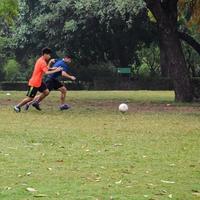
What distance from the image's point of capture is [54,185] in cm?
706

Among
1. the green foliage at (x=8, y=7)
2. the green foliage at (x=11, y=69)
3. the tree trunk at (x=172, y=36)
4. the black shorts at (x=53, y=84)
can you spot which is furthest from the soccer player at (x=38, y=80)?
the green foliage at (x=11, y=69)

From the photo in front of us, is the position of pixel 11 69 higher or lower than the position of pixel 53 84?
lower

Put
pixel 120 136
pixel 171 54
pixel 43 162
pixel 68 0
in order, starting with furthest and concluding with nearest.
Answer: pixel 68 0, pixel 171 54, pixel 120 136, pixel 43 162

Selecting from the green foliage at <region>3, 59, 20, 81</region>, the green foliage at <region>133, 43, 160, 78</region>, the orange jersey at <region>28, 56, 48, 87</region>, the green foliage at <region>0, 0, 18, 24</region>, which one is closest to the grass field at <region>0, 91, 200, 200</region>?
the orange jersey at <region>28, 56, 48, 87</region>

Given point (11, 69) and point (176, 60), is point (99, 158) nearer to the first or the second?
point (176, 60)

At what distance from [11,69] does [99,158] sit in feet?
144

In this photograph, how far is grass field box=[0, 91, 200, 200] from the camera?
687 cm

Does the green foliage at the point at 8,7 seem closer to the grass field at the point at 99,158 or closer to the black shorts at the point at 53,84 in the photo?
the black shorts at the point at 53,84

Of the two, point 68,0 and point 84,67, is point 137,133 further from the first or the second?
point 84,67

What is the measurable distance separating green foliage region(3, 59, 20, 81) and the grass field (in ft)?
122

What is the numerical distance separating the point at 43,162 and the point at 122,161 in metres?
1.15

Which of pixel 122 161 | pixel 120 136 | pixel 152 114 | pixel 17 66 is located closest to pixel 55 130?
pixel 120 136

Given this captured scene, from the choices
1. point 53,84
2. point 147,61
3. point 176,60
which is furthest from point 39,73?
point 147,61

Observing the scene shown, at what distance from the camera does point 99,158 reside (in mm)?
9094
